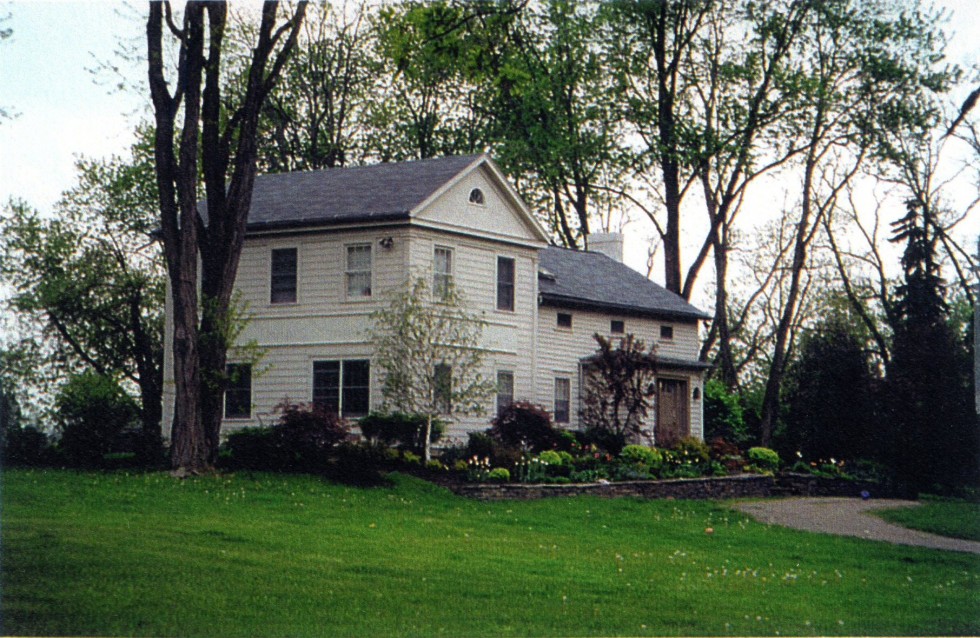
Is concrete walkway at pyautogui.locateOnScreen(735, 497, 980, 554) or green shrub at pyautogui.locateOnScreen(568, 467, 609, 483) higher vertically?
green shrub at pyautogui.locateOnScreen(568, 467, 609, 483)

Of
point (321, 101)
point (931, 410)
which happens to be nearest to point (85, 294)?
point (321, 101)

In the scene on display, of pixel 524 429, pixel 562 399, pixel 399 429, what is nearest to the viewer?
pixel 399 429

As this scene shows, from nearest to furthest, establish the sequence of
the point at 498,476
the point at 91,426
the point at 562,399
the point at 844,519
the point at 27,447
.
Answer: the point at 844,519
the point at 498,476
the point at 91,426
the point at 27,447
the point at 562,399

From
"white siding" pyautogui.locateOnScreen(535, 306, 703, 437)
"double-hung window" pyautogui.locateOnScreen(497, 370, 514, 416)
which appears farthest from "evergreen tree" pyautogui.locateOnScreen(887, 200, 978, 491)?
"double-hung window" pyautogui.locateOnScreen(497, 370, 514, 416)

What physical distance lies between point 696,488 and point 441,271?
734cm

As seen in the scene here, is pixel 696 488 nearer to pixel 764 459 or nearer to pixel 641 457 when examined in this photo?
pixel 641 457

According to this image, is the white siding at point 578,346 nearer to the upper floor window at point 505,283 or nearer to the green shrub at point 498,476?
the upper floor window at point 505,283

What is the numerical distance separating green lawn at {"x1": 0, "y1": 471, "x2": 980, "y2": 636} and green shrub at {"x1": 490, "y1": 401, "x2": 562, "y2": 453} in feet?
22.3

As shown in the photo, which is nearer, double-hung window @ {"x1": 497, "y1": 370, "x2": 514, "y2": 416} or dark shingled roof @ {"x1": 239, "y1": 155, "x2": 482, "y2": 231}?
dark shingled roof @ {"x1": 239, "y1": 155, "x2": 482, "y2": 231}

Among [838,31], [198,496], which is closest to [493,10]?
[198,496]

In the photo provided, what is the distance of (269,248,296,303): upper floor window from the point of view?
31203 mm

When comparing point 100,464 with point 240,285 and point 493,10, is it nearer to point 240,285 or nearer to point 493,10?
point 240,285

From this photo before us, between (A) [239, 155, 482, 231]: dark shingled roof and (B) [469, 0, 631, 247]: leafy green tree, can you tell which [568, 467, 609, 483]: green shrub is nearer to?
(A) [239, 155, 482, 231]: dark shingled roof

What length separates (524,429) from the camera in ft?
97.9
